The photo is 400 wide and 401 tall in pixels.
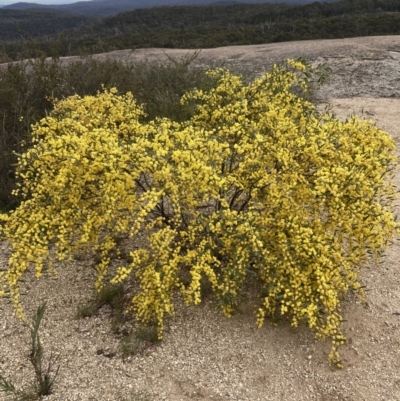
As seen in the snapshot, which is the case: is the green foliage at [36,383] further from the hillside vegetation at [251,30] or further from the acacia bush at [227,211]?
the hillside vegetation at [251,30]

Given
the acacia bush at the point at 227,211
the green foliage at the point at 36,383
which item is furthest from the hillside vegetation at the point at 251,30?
the green foliage at the point at 36,383

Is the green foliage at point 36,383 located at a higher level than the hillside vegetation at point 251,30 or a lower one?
lower

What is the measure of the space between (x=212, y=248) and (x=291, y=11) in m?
40.7

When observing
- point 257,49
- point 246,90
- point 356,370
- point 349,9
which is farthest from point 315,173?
point 349,9

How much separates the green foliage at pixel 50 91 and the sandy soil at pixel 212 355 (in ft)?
9.77

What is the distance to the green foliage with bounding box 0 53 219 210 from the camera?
7941 mm

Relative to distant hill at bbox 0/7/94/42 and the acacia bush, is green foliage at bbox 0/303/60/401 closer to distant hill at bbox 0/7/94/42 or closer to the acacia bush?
the acacia bush

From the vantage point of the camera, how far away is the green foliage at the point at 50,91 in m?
7.94

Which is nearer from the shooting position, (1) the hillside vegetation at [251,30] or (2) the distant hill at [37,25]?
(1) the hillside vegetation at [251,30]

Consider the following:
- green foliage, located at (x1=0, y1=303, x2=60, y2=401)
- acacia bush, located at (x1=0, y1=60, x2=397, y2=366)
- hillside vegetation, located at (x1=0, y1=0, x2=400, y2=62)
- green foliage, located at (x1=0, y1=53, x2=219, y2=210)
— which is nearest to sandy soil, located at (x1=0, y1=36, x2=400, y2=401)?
green foliage, located at (x1=0, y1=303, x2=60, y2=401)

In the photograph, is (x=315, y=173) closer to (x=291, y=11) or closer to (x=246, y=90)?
(x=246, y=90)

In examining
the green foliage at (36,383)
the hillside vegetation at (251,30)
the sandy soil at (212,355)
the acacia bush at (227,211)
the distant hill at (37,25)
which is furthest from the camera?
the distant hill at (37,25)

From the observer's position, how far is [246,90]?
24.4ft

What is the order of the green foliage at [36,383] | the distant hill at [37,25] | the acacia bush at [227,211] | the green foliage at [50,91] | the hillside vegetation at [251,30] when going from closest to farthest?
the green foliage at [36,383] → the acacia bush at [227,211] → the green foliage at [50,91] → the hillside vegetation at [251,30] → the distant hill at [37,25]
